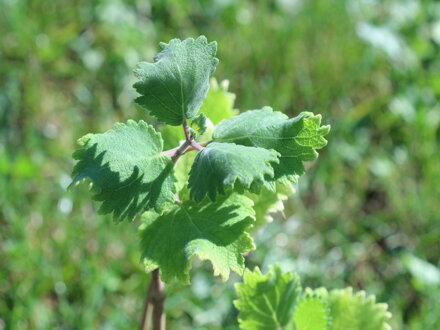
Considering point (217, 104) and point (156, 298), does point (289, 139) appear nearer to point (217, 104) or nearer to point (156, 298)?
point (217, 104)

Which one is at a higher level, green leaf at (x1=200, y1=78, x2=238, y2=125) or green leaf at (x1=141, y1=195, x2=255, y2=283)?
green leaf at (x1=200, y1=78, x2=238, y2=125)

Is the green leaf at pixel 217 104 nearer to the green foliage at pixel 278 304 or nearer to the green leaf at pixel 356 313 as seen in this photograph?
the green foliage at pixel 278 304

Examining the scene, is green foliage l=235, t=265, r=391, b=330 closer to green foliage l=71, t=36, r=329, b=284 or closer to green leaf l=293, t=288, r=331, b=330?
green leaf l=293, t=288, r=331, b=330

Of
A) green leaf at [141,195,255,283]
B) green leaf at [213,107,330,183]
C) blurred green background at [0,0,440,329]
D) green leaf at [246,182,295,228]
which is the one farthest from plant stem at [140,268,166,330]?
blurred green background at [0,0,440,329]

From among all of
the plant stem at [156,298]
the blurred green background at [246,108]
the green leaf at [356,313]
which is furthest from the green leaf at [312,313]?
the blurred green background at [246,108]

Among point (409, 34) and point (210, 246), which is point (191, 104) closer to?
point (210, 246)

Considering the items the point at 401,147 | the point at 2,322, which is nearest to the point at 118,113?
the point at 2,322
